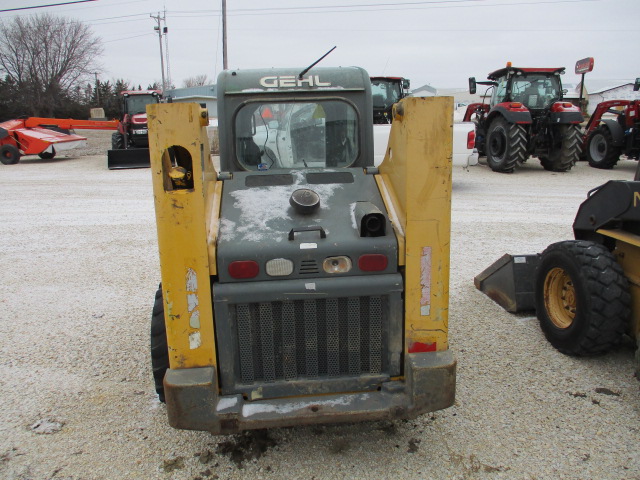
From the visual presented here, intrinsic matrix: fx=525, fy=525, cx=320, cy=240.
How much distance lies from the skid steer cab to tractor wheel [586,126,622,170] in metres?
12.5

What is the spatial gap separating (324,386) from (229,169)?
190 cm

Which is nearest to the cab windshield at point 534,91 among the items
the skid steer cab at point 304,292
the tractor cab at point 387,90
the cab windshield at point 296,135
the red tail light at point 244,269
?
the tractor cab at point 387,90

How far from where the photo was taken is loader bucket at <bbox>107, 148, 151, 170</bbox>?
15.0m

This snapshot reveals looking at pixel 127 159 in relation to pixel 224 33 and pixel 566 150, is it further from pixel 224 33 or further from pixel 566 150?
pixel 224 33

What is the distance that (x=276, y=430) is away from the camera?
118 inches

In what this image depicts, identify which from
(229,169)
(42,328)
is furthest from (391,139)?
(42,328)

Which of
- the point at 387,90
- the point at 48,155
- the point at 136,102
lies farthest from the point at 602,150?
the point at 48,155

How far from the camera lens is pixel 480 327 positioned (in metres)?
4.30

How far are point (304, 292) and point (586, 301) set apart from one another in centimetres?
206

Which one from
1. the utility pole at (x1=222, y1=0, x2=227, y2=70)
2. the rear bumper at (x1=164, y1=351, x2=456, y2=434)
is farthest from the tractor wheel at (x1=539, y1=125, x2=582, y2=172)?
the utility pole at (x1=222, y1=0, x2=227, y2=70)

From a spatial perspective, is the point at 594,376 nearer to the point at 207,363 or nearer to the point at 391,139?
the point at 391,139

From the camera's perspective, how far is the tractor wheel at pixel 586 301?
345 cm

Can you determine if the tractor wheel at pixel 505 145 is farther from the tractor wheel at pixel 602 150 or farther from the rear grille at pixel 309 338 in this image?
the rear grille at pixel 309 338

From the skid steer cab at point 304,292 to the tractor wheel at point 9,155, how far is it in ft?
53.6
